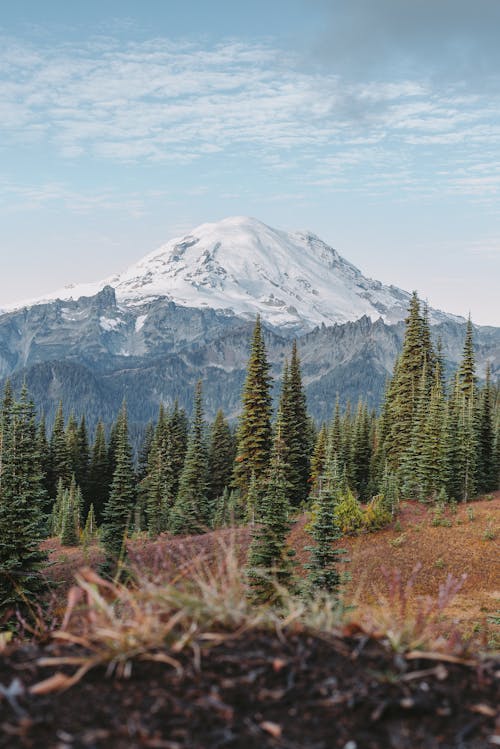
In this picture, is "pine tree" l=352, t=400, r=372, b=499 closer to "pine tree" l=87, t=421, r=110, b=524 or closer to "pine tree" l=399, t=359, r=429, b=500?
"pine tree" l=399, t=359, r=429, b=500

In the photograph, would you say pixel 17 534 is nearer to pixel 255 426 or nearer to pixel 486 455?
pixel 255 426

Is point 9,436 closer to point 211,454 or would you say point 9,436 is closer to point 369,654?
point 369,654

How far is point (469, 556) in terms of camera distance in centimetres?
2839

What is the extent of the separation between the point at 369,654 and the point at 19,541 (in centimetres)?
2139

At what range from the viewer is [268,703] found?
3.57m

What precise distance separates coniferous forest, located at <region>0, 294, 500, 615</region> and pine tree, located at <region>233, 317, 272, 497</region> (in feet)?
0.32

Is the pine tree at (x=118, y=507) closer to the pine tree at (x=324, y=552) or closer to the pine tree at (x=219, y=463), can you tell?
the pine tree at (x=324, y=552)

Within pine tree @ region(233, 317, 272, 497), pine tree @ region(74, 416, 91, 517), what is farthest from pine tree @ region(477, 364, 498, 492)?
pine tree @ region(74, 416, 91, 517)

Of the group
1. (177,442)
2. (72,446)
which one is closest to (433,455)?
(177,442)

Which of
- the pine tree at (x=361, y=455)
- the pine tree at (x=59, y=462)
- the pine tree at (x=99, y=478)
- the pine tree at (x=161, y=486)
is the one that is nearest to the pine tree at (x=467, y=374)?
the pine tree at (x=361, y=455)

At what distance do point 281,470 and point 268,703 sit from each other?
83.8 ft

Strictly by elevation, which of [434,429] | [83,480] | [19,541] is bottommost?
[83,480]

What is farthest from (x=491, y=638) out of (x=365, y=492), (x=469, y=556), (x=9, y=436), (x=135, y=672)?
(x=365, y=492)

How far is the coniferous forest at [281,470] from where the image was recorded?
74.5 feet
